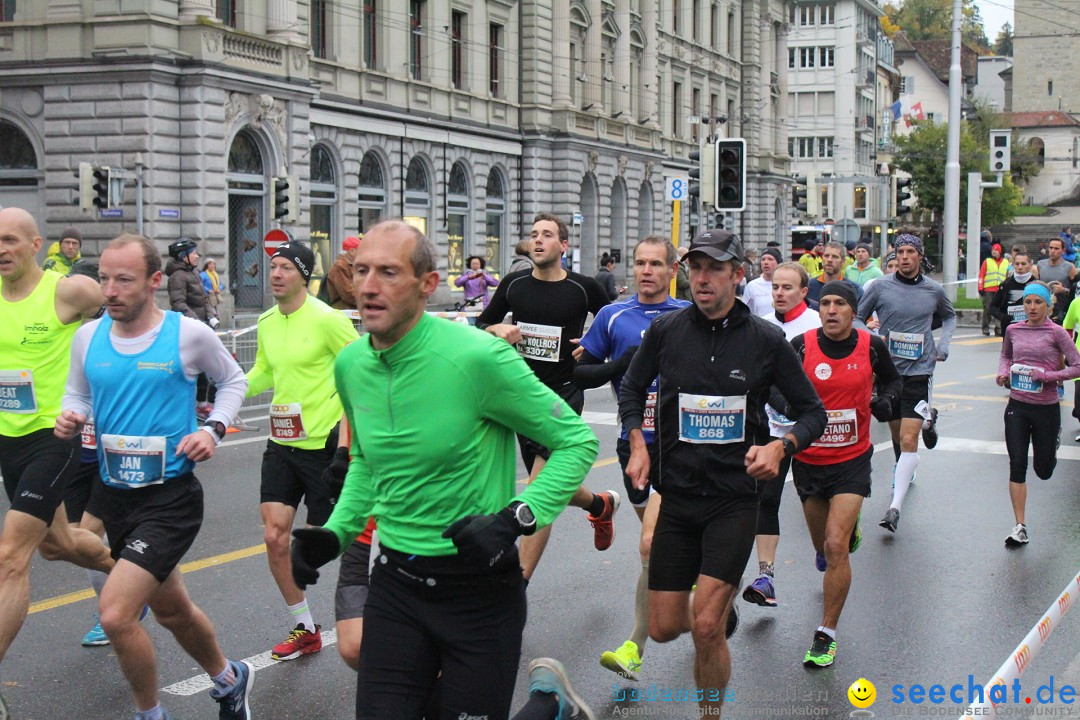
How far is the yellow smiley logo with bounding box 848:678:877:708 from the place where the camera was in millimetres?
5453

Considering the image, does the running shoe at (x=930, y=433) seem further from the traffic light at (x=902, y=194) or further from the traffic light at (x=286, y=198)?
the traffic light at (x=286, y=198)

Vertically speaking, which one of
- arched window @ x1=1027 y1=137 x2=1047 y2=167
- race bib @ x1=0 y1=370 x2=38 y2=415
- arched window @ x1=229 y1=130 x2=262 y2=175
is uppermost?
arched window @ x1=1027 y1=137 x2=1047 y2=167

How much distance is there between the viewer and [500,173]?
4769 centimetres

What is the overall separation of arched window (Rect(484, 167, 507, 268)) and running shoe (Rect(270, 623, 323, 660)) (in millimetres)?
40287

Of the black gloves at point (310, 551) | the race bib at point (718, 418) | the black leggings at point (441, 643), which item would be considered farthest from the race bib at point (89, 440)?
the black leggings at point (441, 643)

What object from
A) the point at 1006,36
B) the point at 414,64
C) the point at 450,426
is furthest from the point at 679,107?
the point at 1006,36

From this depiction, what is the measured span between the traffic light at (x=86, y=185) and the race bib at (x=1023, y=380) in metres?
22.5

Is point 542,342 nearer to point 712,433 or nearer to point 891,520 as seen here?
point 712,433

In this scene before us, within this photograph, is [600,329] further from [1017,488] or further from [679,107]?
[679,107]

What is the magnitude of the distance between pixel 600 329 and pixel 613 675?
191 cm

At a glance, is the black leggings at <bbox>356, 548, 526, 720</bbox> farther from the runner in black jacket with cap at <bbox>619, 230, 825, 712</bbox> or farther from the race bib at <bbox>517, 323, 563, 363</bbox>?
the race bib at <bbox>517, 323, 563, 363</bbox>

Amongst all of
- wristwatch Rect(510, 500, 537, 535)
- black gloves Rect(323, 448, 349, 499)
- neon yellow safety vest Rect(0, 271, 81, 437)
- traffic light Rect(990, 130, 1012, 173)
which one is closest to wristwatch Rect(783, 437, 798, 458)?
black gloves Rect(323, 448, 349, 499)

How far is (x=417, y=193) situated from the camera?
4206 cm

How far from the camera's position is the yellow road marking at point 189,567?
24.4 feet
